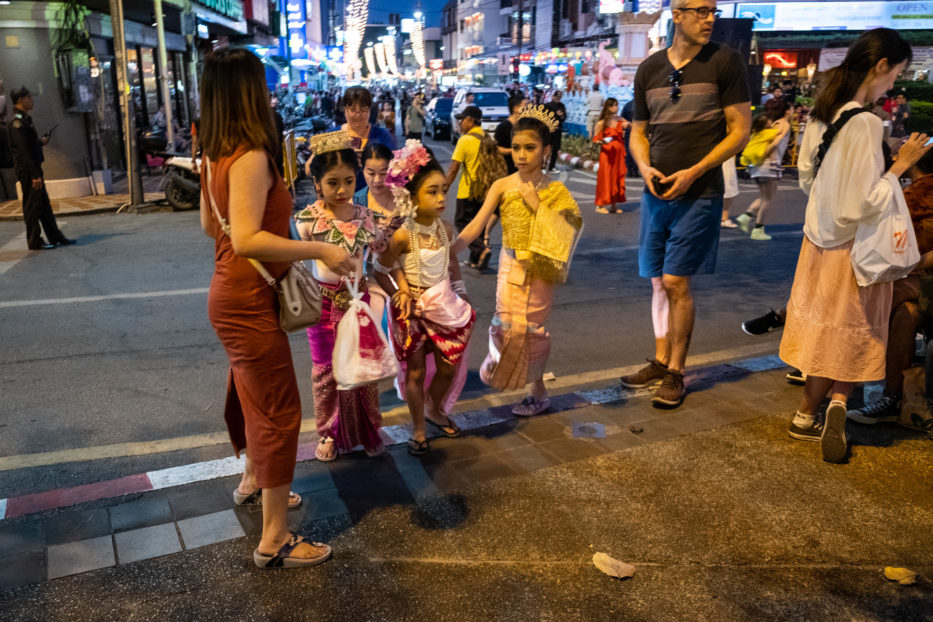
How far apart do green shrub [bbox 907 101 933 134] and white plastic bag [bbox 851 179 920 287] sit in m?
21.2

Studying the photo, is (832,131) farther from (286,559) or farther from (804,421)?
(286,559)

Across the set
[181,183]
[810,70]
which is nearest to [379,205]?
[181,183]

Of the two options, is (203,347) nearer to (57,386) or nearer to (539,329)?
(57,386)

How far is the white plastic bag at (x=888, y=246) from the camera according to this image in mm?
Answer: 3566

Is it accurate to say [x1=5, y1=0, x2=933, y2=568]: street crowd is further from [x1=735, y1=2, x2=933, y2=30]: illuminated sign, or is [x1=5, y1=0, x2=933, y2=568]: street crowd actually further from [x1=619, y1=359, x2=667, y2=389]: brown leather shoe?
[x1=735, y1=2, x2=933, y2=30]: illuminated sign

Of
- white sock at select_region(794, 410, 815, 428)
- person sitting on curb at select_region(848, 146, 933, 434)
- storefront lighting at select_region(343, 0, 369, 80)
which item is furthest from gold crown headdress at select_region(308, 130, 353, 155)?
storefront lighting at select_region(343, 0, 369, 80)

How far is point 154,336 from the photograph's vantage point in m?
6.16

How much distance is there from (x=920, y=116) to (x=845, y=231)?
2225cm

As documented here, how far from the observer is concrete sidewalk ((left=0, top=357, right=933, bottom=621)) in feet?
9.05

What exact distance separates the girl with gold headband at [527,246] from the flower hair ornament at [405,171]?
15.2 inches

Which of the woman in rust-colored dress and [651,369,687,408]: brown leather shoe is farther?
[651,369,687,408]: brown leather shoe

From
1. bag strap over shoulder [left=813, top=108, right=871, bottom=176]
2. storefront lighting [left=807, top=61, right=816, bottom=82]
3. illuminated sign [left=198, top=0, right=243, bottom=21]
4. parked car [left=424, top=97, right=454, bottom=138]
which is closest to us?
bag strap over shoulder [left=813, top=108, right=871, bottom=176]

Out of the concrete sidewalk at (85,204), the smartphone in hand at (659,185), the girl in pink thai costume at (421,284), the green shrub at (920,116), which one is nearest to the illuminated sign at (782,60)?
the green shrub at (920,116)

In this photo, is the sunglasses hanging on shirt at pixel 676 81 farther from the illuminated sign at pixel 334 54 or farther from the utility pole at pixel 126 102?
the illuminated sign at pixel 334 54
